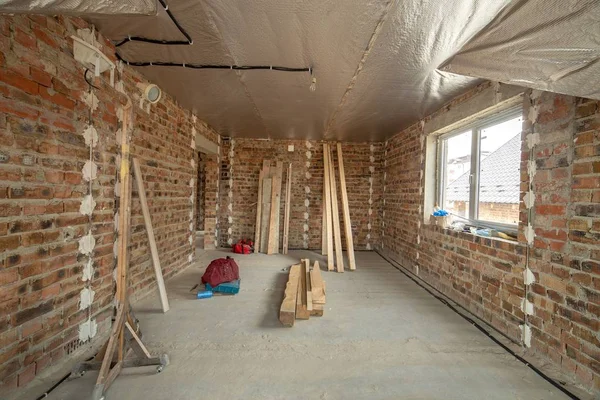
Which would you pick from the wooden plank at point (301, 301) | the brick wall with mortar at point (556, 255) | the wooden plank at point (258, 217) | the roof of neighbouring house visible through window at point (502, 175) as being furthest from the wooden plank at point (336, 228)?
the roof of neighbouring house visible through window at point (502, 175)

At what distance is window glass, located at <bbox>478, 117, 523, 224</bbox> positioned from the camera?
2.59 metres

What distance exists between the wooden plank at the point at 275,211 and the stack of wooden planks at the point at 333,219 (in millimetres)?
1015

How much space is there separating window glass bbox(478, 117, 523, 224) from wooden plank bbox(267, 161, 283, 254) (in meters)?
3.67

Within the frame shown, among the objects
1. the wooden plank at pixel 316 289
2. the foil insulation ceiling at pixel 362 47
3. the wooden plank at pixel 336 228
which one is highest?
the foil insulation ceiling at pixel 362 47

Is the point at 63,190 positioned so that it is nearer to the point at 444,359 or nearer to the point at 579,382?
the point at 444,359

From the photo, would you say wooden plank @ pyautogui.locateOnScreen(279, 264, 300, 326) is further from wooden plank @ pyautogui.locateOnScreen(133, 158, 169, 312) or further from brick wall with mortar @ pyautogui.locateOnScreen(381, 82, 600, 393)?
brick wall with mortar @ pyautogui.locateOnScreen(381, 82, 600, 393)

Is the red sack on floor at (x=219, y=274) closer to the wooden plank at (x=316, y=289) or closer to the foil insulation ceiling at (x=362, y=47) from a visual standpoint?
the wooden plank at (x=316, y=289)

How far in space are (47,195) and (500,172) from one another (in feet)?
13.1

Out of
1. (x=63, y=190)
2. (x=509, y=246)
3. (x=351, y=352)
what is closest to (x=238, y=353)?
(x=351, y=352)

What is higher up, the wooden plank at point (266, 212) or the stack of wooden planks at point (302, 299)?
the wooden plank at point (266, 212)

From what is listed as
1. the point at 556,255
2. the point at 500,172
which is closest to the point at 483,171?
the point at 500,172

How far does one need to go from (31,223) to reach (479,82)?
401 centimetres

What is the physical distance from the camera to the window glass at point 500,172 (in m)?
2.59

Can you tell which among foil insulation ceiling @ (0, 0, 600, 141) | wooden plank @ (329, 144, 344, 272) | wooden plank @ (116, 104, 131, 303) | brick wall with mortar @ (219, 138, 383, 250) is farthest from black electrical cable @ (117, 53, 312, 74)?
brick wall with mortar @ (219, 138, 383, 250)
